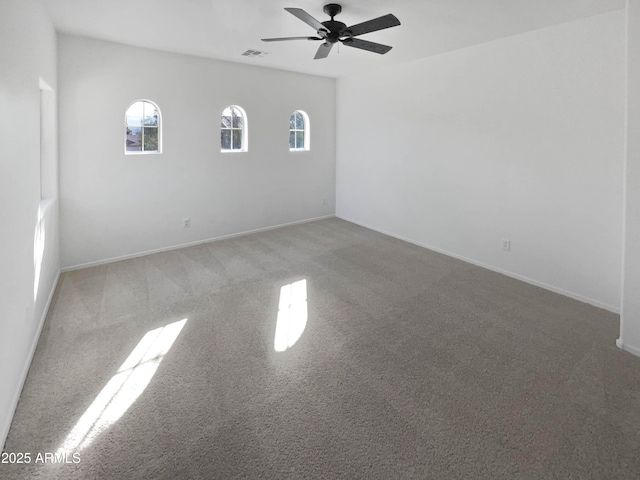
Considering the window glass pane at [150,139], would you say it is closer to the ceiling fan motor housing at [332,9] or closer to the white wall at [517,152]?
the ceiling fan motor housing at [332,9]

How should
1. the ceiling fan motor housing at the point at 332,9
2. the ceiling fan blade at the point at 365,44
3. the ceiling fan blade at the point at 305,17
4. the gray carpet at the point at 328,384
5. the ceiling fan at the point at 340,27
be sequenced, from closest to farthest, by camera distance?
1. the gray carpet at the point at 328,384
2. the ceiling fan blade at the point at 305,17
3. the ceiling fan at the point at 340,27
4. the ceiling fan motor housing at the point at 332,9
5. the ceiling fan blade at the point at 365,44

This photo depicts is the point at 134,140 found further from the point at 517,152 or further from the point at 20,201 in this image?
the point at 517,152

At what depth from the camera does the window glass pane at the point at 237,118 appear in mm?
5434

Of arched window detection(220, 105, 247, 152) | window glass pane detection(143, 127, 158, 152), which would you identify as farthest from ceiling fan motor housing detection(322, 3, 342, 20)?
window glass pane detection(143, 127, 158, 152)

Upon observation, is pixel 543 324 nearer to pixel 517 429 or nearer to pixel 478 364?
pixel 478 364

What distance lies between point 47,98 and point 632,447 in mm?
5446

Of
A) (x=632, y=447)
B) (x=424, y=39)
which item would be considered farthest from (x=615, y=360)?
(x=424, y=39)

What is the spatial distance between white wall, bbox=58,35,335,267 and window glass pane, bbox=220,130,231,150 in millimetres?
154

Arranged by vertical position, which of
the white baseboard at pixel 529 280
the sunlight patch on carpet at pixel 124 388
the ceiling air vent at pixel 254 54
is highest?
the ceiling air vent at pixel 254 54

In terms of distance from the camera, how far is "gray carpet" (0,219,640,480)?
1698 mm

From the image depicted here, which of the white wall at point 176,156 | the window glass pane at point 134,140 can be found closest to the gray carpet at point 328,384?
the white wall at point 176,156

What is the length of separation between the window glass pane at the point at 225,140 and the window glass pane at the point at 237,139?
9 cm

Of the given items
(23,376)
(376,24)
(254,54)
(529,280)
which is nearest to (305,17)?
(376,24)

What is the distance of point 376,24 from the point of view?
2809 millimetres
